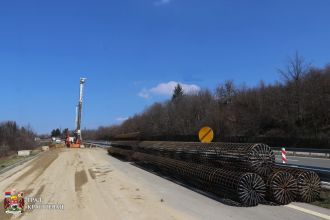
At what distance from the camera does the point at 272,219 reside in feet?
31.2

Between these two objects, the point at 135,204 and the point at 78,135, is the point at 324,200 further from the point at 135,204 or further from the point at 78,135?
the point at 78,135

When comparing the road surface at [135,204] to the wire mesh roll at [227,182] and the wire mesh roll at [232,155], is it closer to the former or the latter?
the wire mesh roll at [227,182]

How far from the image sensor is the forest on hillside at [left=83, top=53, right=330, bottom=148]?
208ft

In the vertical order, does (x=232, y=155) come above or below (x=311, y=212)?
above

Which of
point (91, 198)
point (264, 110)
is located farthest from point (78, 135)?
point (91, 198)

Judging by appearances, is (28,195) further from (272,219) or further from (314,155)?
(314,155)

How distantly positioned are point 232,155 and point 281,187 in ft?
7.05

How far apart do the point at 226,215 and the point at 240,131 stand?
66.0 meters

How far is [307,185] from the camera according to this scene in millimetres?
12086

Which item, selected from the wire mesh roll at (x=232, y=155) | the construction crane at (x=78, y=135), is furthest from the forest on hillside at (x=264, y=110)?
the wire mesh roll at (x=232, y=155)

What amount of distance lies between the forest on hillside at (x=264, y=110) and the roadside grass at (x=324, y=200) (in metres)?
34.6

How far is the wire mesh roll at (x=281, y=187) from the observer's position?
11562mm

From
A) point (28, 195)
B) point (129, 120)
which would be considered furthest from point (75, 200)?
point (129, 120)

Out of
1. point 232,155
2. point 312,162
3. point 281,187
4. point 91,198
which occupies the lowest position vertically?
point 91,198
